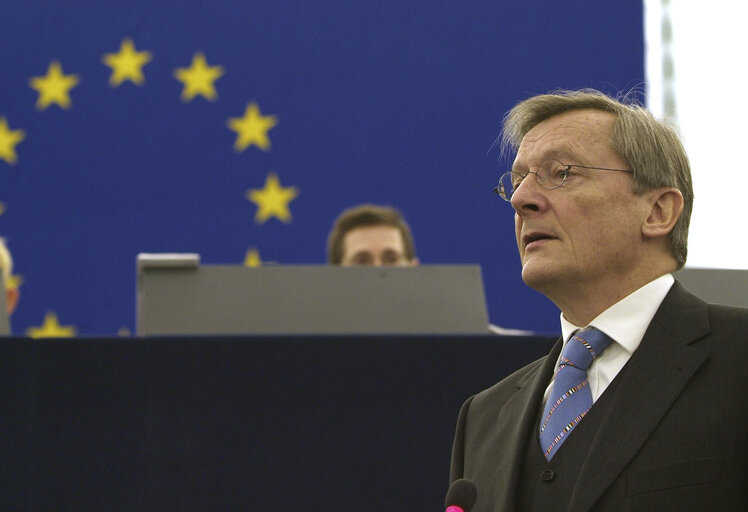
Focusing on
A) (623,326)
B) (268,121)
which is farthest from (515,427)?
(268,121)

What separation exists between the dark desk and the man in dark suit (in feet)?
1.68

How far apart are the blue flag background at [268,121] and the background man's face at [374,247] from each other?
26.4 inches

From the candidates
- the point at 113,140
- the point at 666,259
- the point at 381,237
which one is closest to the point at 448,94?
the point at 381,237

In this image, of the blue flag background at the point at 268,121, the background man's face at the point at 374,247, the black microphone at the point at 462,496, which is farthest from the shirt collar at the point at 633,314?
the blue flag background at the point at 268,121

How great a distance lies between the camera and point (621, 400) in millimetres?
1584

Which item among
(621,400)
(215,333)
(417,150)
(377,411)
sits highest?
(417,150)

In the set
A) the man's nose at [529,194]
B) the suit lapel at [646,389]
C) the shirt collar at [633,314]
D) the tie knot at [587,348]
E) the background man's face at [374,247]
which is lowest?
the suit lapel at [646,389]

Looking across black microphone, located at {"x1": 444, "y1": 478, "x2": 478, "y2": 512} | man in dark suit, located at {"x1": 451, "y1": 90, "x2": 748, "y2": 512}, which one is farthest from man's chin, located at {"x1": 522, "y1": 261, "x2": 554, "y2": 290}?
black microphone, located at {"x1": 444, "y1": 478, "x2": 478, "y2": 512}

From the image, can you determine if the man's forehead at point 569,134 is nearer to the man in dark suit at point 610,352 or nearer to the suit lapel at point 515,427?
the man in dark suit at point 610,352

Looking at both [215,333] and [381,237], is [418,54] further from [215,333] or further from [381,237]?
[215,333]

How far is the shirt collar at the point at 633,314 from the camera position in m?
1.72

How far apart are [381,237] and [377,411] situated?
1586 mm

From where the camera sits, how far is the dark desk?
2.47 m

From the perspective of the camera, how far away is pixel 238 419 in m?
2.51
